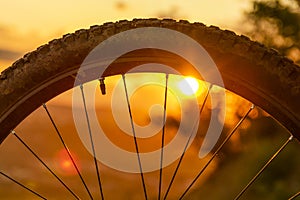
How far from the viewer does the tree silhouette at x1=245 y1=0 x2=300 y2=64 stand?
12453mm

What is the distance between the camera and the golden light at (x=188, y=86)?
3005 millimetres

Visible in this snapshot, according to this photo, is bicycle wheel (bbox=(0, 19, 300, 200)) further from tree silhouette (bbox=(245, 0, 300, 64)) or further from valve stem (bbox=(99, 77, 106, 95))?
tree silhouette (bbox=(245, 0, 300, 64))

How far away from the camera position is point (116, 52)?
9.27ft

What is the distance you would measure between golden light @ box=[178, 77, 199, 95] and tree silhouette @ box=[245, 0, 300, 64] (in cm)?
921

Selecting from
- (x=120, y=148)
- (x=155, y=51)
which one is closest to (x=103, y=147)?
(x=120, y=148)

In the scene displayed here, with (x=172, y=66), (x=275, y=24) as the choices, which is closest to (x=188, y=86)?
(x=172, y=66)

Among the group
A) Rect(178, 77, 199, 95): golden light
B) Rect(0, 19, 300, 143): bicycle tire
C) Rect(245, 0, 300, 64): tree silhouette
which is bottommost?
Rect(0, 19, 300, 143): bicycle tire

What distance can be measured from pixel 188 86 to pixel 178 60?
292mm

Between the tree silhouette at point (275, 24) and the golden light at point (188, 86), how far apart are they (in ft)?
30.2

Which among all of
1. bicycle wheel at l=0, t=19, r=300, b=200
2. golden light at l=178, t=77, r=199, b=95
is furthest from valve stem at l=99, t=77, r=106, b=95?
golden light at l=178, t=77, r=199, b=95

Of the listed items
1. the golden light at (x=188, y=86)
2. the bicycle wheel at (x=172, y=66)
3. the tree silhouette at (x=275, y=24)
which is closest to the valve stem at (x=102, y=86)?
the bicycle wheel at (x=172, y=66)

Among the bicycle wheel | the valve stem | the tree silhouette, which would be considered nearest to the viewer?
the bicycle wheel

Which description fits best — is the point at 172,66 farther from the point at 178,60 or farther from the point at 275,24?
the point at 275,24

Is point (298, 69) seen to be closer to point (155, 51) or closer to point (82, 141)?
point (155, 51)
